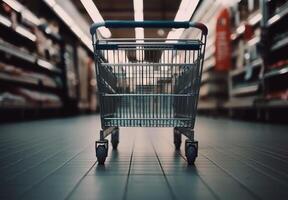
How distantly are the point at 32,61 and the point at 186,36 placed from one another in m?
3.89

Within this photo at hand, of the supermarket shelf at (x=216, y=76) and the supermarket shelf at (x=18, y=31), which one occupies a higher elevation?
the supermarket shelf at (x=18, y=31)

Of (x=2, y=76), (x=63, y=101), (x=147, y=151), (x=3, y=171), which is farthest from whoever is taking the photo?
(x=63, y=101)

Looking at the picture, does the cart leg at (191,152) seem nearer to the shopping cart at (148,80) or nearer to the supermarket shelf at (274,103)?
the shopping cart at (148,80)

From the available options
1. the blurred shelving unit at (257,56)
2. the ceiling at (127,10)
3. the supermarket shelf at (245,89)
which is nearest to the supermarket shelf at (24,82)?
the ceiling at (127,10)

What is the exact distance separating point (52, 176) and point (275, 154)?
1.69m

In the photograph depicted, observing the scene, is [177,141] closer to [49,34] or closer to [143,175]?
[143,175]

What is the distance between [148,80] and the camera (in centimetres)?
256

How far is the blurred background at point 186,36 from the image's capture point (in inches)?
282

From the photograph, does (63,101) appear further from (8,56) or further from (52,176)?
(52,176)

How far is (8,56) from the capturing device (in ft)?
27.1

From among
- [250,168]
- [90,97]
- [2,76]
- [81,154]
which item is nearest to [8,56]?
[2,76]

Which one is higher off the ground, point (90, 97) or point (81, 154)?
point (90, 97)

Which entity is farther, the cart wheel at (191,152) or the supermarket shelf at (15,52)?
the supermarket shelf at (15,52)

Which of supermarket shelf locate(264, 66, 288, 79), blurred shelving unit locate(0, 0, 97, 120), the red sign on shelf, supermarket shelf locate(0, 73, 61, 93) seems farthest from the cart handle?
the red sign on shelf
